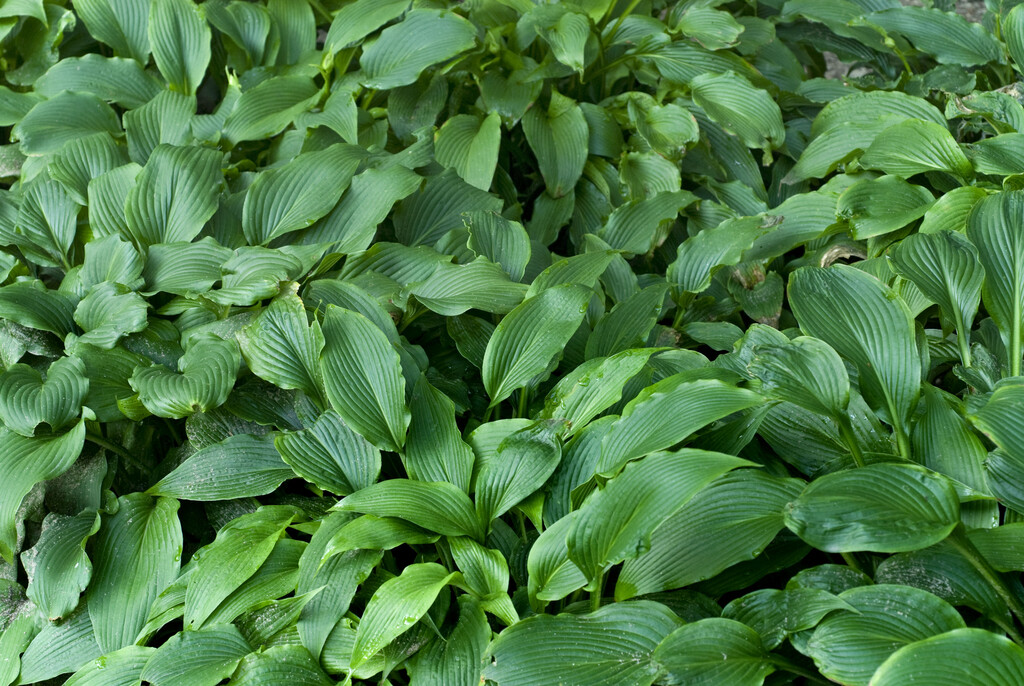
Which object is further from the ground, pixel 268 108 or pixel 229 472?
pixel 268 108

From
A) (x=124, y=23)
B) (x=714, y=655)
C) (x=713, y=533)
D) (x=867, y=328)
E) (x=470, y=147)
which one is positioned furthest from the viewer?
(x=124, y=23)

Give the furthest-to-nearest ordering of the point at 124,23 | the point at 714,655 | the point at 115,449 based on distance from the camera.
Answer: the point at 124,23, the point at 115,449, the point at 714,655

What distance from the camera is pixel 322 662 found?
4.61 ft

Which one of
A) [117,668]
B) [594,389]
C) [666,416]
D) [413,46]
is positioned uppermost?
[413,46]

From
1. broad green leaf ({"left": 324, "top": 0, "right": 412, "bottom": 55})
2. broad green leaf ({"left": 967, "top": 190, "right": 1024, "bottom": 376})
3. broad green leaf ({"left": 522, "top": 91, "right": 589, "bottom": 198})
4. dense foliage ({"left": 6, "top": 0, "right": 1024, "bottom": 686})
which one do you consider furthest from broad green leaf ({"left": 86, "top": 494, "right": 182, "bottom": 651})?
broad green leaf ({"left": 967, "top": 190, "right": 1024, "bottom": 376})

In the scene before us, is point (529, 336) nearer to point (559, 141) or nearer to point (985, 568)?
point (985, 568)

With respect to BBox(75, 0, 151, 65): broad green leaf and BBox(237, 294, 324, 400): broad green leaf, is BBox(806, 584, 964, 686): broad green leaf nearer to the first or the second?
BBox(237, 294, 324, 400): broad green leaf

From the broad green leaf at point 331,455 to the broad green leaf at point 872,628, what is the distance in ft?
2.67

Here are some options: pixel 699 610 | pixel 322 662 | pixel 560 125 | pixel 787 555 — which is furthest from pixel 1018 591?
pixel 560 125

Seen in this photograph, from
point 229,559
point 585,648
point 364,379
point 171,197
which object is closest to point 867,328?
point 585,648

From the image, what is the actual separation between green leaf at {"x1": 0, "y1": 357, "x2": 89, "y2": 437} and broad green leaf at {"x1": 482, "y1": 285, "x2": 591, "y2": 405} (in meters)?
0.79

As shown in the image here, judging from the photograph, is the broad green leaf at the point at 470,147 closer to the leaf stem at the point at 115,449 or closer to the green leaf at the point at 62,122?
the green leaf at the point at 62,122

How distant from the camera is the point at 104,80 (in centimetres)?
257

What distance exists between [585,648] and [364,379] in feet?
2.18
